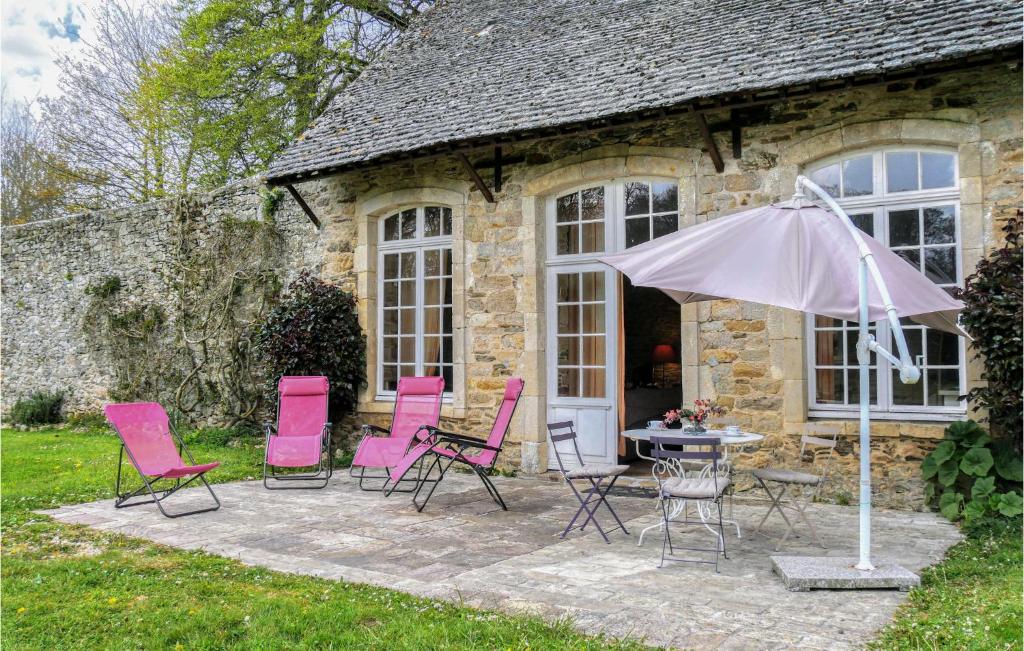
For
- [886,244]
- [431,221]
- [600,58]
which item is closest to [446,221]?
[431,221]

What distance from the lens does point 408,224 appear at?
30.0ft

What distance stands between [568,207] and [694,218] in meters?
1.40

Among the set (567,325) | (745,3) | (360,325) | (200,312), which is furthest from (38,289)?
(745,3)

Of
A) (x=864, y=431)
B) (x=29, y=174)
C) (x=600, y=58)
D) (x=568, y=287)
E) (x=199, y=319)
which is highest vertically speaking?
(x=29, y=174)

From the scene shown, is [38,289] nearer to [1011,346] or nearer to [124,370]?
[124,370]

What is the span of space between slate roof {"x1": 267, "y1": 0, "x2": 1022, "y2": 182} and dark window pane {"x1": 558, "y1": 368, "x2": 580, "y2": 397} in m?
2.32

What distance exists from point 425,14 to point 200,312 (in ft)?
17.1

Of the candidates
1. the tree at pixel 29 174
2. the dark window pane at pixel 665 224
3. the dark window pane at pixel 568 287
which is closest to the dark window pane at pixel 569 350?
the dark window pane at pixel 568 287

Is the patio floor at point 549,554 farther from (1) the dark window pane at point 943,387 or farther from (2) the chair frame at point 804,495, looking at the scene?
(1) the dark window pane at point 943,387

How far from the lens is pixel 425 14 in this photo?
38.5 ft

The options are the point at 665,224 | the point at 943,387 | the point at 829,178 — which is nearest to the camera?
the point at 943,387

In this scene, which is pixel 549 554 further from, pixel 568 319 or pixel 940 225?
pixel 940 225

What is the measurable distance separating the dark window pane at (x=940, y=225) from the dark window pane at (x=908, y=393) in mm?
1089

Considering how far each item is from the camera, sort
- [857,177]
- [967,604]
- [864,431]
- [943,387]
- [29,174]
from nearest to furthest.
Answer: [967,604] → [864,431] → [943,387] → [857,177] → [29,174]
